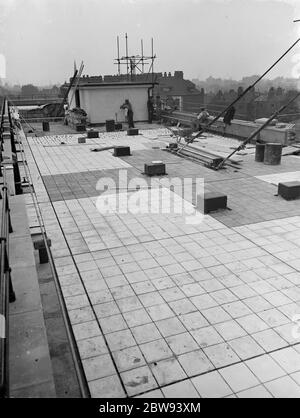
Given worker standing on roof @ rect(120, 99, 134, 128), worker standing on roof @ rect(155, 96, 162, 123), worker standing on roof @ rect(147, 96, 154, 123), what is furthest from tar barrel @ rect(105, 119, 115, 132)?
worker standing on roof @ rect(155, 96, 162, 123)

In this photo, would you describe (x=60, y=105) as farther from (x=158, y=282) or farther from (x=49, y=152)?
(x=158, y=282)

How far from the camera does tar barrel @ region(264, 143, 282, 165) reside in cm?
1499

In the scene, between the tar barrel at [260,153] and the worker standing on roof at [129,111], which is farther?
the worker standing on roof at [129,111]

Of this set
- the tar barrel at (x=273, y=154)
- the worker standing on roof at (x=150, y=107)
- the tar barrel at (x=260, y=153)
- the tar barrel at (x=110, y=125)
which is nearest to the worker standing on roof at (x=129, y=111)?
the tar barrel at (x=110, y=125)

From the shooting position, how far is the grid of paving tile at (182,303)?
4789 mm

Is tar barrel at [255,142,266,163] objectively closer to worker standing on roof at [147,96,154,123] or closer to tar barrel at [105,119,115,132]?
tar barrel at [105,119,115,132]

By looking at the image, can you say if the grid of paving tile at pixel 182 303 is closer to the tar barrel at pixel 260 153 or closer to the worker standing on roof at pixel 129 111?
the tar barrel at pixel 260 153

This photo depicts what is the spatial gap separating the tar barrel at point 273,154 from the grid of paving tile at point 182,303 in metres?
5.80

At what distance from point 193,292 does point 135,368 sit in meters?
1.95

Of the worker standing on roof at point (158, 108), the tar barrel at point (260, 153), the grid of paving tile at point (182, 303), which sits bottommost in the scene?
the grid of paving tile at point (182, 303)

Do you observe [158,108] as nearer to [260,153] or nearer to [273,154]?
[260,153]

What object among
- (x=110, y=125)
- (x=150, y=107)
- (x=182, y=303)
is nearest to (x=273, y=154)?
(x=182, y=303)

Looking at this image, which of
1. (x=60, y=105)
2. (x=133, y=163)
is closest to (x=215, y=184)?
(x=133, y=163)
